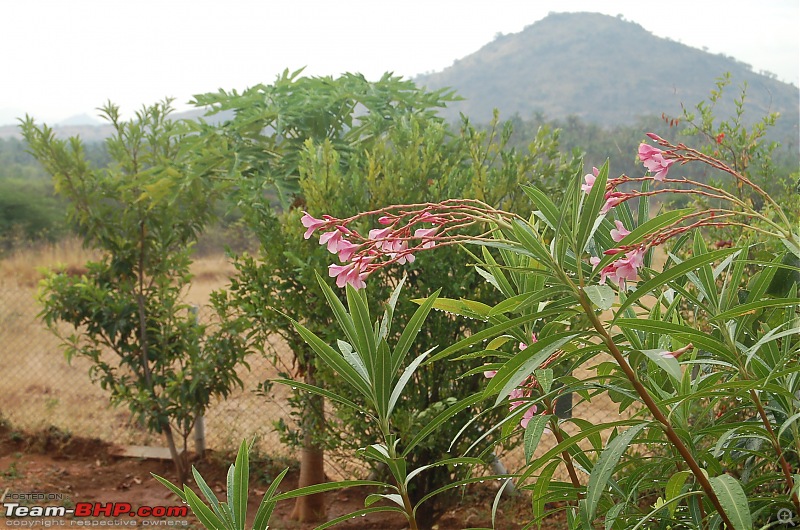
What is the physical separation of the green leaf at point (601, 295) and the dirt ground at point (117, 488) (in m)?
2.89

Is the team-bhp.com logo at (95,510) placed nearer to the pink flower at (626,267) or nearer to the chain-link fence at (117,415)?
the chain-link fence at (117,415)

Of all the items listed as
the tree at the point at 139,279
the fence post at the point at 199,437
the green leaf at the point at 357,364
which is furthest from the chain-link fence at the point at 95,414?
the green leaf at the point at 357,364

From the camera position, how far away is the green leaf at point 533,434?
3.38 ft

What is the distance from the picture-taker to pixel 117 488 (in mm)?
4426

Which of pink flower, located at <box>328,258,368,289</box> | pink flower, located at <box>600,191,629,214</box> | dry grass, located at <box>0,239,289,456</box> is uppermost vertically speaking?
pink flower, located at <box>600,191,629,214</box>

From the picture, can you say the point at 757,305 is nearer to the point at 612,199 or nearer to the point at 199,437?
the point at 612,199

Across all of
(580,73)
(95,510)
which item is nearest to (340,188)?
(95,510)

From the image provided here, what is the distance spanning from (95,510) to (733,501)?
402cm

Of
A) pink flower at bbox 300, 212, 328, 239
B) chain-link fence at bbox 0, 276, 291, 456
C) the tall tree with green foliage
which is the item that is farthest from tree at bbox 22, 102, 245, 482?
pink flower at bbox 300, 212, 328, 239

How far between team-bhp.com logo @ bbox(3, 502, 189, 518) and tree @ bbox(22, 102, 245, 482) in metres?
0.32

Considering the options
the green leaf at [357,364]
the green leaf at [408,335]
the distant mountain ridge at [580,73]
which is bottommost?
the green leaf at [357,364]

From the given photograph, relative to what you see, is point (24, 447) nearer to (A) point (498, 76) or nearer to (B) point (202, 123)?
(B) point (202, 123)

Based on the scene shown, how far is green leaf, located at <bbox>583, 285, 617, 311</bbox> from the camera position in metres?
0.81

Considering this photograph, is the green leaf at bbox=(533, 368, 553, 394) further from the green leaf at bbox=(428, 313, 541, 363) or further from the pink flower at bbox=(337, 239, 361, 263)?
the pink flower at bbox=(337, 239, 361, 263)
